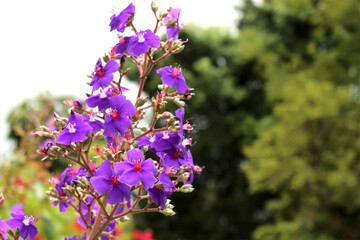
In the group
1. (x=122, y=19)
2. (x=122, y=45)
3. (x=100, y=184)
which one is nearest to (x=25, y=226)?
(x=100, y=184)

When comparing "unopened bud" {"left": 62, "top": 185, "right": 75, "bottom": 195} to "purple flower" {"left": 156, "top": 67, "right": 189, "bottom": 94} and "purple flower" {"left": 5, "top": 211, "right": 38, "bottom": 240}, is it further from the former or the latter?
"purple flower" {"left": 156, "top": 67, "right": 189, "bottom": 94}

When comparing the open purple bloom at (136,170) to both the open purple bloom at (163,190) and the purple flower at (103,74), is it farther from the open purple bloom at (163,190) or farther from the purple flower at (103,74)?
the purple flower at (103,74)

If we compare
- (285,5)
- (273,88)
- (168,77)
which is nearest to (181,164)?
(168,77)

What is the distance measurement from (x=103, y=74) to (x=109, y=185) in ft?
1.47

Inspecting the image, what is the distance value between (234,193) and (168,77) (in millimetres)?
17634

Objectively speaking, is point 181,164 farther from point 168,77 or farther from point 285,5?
point 285,5

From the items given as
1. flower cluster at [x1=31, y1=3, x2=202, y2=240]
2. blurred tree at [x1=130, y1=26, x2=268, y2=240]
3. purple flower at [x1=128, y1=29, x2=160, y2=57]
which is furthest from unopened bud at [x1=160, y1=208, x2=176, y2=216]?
blurred tree at [x1=130, y1=26, x2=268, y2=240]

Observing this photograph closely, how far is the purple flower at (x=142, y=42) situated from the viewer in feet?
5.94

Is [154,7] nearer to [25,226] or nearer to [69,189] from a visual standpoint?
[69,189]

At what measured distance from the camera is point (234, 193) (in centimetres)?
1906

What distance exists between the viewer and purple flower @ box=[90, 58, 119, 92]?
1.76 meters

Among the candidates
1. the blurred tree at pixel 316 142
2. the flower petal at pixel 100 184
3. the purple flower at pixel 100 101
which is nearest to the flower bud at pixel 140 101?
the purple flower at pixel 100 101

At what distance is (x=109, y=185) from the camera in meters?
1.67

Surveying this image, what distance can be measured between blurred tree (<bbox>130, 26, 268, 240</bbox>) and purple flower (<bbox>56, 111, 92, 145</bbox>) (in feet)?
50.6
